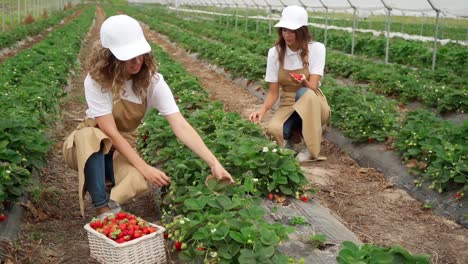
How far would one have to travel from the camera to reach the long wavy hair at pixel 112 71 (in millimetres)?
3496

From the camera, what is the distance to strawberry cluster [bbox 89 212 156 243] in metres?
3.14

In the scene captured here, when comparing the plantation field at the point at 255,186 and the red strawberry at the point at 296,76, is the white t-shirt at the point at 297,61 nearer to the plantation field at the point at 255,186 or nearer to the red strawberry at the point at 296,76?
the red strawberry at the point at 296,76

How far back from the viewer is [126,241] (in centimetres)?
312

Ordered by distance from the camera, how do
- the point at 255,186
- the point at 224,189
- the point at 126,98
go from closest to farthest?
the point at 224,189
the point at 126,98
the point at 255,186

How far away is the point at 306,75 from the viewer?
5.47 meters

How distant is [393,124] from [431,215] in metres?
1.65

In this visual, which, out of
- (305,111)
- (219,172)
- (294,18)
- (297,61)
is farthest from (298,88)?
(219,172)

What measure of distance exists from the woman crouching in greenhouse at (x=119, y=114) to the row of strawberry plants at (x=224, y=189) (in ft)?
0.72

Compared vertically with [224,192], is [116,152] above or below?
above

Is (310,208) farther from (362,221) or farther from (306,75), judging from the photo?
(306,75)

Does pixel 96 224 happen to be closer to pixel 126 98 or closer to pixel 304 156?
pixel 126 98

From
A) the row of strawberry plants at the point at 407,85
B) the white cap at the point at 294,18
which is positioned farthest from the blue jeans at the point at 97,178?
the row of strawberry plants at the point at 407,85

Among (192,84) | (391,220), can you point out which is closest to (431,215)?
(391,220)

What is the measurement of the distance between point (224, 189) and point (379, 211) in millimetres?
1655
